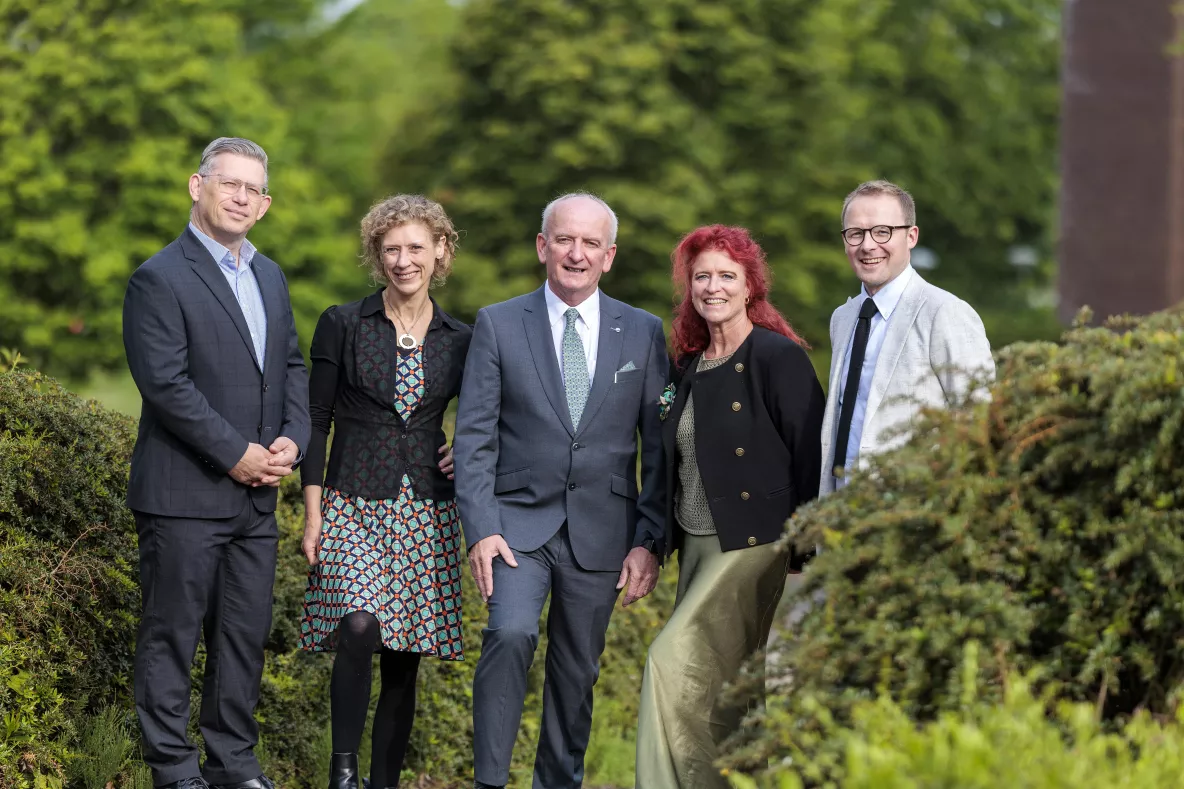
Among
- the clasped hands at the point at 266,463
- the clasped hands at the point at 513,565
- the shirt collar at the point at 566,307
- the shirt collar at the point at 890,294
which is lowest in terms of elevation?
the clasped hands at the point at 513,565

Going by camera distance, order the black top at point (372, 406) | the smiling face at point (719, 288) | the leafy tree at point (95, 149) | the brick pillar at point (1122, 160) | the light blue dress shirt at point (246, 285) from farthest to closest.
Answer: the leafy tree at point (95, 149)
the brick pillar at point (1122, 160)
the black top at point (372, 406)
the light blue dress shirt at point (246, 285)
the smiling face at point (719, 288)

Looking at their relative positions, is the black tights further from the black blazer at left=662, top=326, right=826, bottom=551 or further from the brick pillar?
the brick pillar

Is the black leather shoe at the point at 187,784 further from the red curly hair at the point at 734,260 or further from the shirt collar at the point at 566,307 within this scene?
the red curly hair at the point at 734,260

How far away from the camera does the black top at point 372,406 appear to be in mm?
6145

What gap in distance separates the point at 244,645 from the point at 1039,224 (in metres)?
33.8

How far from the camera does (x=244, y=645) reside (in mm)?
5973

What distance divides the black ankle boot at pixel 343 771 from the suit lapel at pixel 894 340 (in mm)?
2316

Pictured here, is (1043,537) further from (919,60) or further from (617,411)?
(919,60)

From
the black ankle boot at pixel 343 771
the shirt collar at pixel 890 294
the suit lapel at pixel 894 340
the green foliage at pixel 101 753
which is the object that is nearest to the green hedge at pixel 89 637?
the green foliage at pixel 101 753

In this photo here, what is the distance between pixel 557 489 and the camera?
6020 millimetres

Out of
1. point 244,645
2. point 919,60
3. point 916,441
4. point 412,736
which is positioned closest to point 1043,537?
point 916,441

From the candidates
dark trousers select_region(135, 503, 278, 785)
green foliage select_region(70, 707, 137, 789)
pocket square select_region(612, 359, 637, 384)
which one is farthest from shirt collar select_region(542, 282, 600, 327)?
green foliage select_region(70, 707, 137, 789)

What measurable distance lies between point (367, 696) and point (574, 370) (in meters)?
1.49

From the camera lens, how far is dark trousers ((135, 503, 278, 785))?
5.75 m
